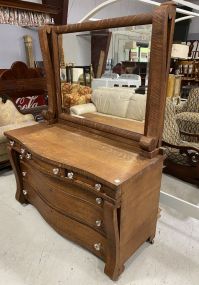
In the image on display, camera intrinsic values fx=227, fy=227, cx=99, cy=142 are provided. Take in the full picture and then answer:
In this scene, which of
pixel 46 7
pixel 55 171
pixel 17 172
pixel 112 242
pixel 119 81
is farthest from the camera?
pixel 46 7

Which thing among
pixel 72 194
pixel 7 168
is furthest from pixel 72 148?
pixel 7 168

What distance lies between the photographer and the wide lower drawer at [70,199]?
1.47 m

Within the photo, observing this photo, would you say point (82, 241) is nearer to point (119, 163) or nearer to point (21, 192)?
point (119, 163)

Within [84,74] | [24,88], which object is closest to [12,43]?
[24,88]

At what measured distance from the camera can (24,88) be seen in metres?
3.73

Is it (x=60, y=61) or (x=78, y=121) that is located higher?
(x=60, y=61)

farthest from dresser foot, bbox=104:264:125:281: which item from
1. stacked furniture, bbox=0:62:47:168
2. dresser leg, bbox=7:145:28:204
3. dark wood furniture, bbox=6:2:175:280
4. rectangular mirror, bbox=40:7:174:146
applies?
stacked furniture, bbox=0:62:47:168

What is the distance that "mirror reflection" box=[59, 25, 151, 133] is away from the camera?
5.17 feet

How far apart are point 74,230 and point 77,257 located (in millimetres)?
207

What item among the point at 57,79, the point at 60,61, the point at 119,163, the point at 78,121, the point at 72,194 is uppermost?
the point at 60,61

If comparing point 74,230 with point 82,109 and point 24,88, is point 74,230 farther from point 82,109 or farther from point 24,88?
A: point 24,88

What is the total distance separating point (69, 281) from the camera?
154 cm

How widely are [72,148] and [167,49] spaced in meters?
0.88

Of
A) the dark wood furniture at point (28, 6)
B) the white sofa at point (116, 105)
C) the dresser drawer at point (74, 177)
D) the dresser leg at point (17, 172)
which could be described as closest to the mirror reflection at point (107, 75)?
the white sofa at point (116, 105)
